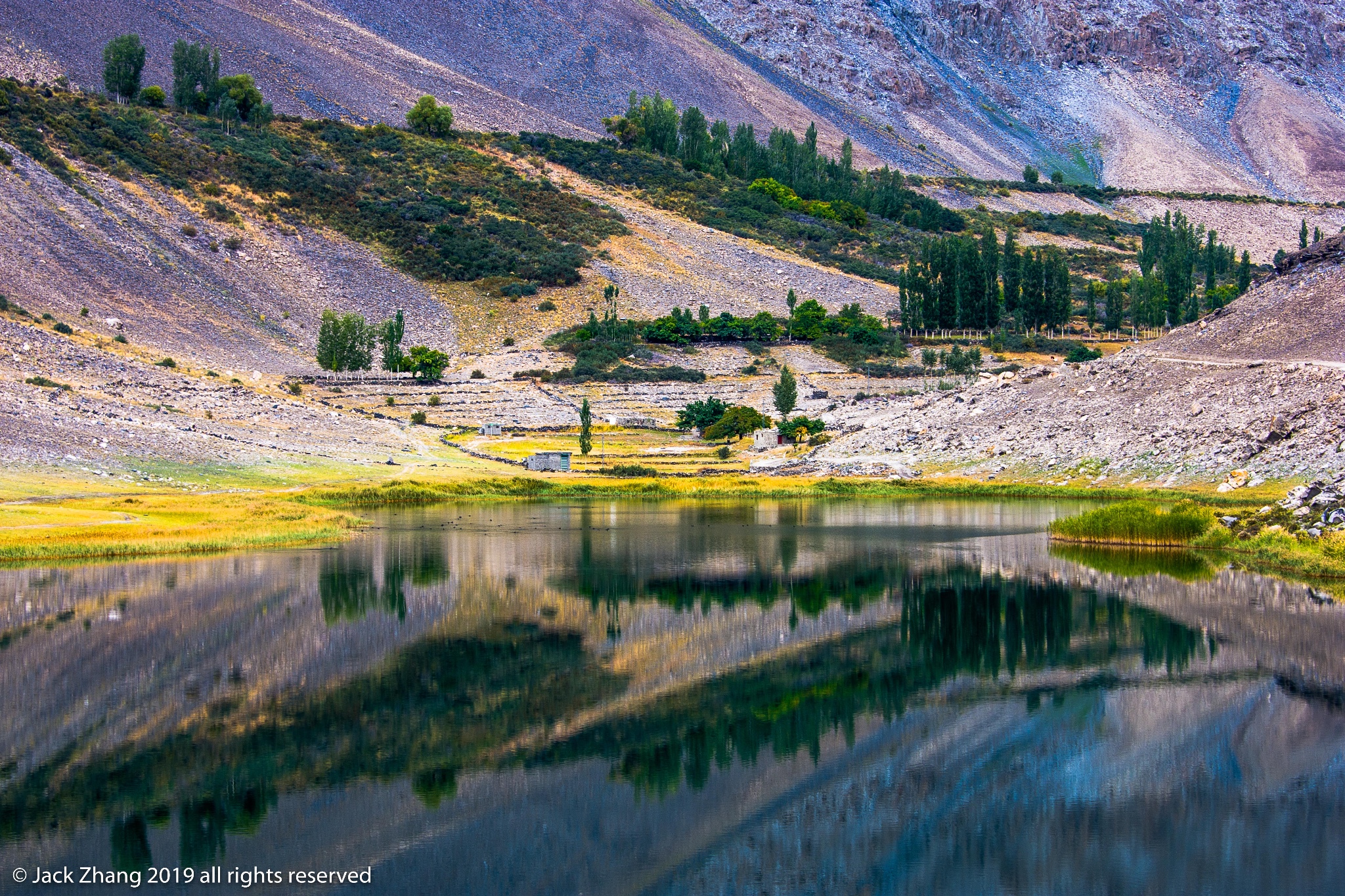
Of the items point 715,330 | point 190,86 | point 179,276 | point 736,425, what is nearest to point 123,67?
point 190,86

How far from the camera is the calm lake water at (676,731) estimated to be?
1317 centimetres

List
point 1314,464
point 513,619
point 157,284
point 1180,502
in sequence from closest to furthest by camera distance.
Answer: point 513,619 < point 1180,502 < point 1314,464 < point 157,284

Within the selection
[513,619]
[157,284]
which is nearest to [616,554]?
[513,619]

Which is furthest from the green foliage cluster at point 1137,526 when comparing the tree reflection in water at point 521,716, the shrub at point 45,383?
the shrub at point 45,383

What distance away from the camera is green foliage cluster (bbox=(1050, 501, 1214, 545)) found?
3606 centimetres

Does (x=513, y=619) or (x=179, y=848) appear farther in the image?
(x=513, y=619)

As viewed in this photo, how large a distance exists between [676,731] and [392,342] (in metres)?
82.5

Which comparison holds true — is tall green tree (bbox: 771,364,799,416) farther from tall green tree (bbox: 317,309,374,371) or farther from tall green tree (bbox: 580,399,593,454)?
tall green tree (bbox: 317,309,374,371)

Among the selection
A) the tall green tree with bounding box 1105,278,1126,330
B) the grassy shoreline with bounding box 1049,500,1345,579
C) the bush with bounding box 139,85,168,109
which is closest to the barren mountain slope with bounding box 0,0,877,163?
the bush with bounding box 139,85,168,109

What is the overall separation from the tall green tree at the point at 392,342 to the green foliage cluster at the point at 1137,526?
67.0 metres

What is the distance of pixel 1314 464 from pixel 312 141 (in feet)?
414

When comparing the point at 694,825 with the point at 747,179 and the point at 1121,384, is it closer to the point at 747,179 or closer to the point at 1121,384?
the point at 1121,384

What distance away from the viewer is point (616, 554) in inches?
1377

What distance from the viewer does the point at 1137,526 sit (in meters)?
37.0
